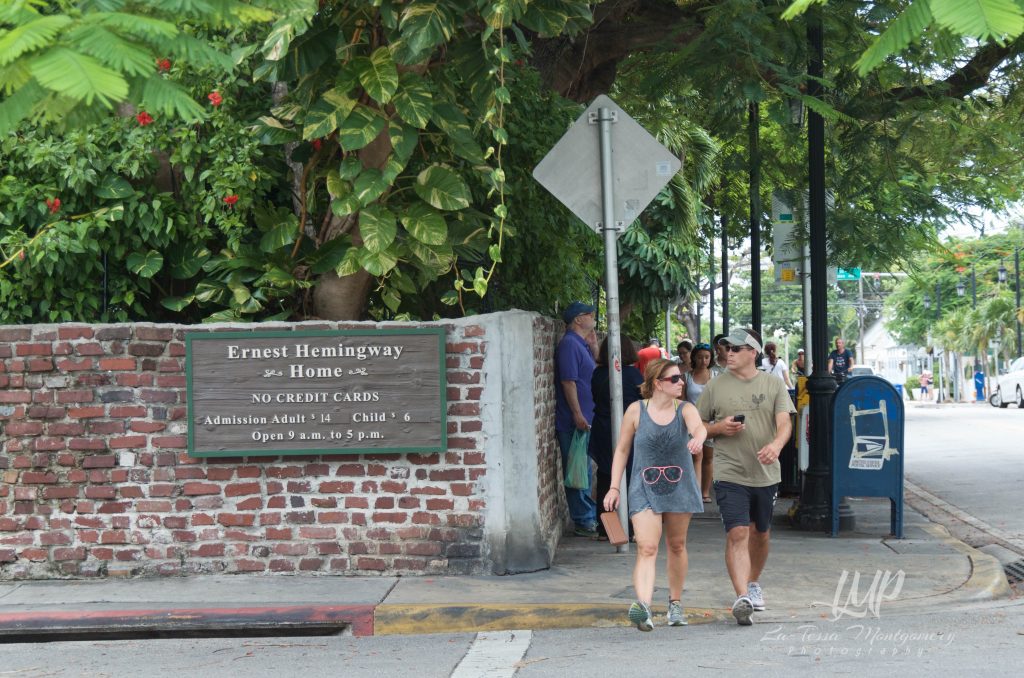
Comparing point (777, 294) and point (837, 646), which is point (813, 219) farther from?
point (777, 294)

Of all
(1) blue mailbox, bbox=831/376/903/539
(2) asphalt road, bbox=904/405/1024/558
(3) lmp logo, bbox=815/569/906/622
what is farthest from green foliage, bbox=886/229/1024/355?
(3) lmp logo, bbox=815/569/906/622

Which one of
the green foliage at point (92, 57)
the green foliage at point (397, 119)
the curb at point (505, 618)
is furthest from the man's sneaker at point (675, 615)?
the green foliage at point (92, 57)

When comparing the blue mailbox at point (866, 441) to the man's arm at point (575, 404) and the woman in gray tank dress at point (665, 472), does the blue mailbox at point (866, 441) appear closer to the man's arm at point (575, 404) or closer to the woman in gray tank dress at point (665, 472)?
the man's arm at point (575, 404)

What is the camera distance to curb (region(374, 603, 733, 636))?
7363 millimetres

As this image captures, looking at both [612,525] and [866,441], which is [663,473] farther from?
[866,441]

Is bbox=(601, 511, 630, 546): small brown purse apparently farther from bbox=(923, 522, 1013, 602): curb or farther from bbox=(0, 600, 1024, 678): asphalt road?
bbox=(923, 522, 1013, 602): curb

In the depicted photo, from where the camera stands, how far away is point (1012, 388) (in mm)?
41156

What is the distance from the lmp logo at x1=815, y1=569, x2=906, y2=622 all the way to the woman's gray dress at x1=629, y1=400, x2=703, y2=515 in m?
1.16

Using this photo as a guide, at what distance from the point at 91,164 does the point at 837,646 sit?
6.51 metres

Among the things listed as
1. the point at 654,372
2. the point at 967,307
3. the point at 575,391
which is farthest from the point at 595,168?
the point at 967,307

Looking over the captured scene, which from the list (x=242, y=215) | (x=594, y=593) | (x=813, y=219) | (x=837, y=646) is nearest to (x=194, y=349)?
(x=242, y=215)

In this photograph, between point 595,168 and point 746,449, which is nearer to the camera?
point 746,449

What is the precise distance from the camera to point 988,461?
60.8 ft

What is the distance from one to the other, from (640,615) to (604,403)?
3.90 metres
